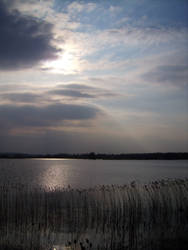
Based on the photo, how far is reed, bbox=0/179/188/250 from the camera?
7785mm

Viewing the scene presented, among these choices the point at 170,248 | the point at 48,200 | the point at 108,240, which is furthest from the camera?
the point at 48,200

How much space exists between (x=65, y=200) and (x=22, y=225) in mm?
1564

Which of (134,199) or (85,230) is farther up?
(134,199)

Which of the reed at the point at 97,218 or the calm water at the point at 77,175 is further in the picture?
the calm water at the point at 77,175

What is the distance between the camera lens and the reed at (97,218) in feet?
25.5

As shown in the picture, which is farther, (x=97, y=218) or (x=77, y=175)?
(x=77, y=175)

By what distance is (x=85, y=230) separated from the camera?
841 cm

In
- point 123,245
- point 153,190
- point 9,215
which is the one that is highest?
point 153,190

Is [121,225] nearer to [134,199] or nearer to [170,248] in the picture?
[134,199]

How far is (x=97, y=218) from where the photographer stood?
848cm

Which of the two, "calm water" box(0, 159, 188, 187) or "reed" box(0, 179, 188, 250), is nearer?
"reed" box(0, 179, 188, 250)

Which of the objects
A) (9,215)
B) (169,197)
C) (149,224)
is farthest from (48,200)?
(169,197)

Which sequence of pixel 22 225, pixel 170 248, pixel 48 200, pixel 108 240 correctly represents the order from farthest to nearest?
pixel 48 200 → pixel 22 225 → pixel 108 240 → pixel 170 248

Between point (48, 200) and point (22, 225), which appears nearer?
point (22, 225)
